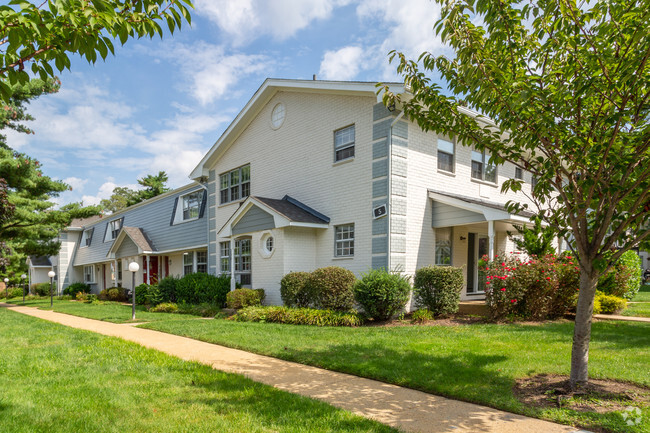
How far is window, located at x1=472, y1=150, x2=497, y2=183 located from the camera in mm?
15320

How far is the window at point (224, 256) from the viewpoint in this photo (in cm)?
1872

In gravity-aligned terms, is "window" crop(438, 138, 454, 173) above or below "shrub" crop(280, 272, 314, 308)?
above

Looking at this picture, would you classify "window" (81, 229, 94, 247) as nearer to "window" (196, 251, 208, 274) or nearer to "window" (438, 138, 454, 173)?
"window" (196, 251, 208, 274)

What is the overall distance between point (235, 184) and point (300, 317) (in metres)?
9.21

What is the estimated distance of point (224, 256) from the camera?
19.0 metres

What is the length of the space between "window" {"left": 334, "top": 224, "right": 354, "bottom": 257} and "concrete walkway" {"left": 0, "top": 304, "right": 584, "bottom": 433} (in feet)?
21.5

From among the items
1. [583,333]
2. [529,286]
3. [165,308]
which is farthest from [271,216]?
[583,333]

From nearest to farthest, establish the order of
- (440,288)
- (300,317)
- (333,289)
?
(440,288) → (300,317) → (333,289)

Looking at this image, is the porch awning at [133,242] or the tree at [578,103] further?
the porch awning at [133,242]

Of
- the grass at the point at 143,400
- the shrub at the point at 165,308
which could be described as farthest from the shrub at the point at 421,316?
the shrub at the point at 165,308

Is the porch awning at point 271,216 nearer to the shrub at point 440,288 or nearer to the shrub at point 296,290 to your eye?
the shrub at point 296,290

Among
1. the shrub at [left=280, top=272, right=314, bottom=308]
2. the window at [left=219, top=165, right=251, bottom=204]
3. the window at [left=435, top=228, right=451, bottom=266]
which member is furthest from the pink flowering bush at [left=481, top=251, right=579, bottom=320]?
the window at [left=219, top=165, right=251, bottom=204]

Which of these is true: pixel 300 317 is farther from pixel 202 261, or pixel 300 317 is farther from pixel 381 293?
pixel 202 261

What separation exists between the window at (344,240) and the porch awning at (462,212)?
8.36 ft
